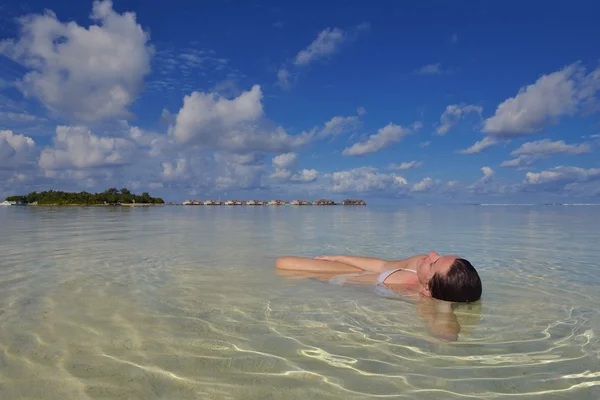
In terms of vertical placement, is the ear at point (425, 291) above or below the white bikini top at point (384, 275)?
below

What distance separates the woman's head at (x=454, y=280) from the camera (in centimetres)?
530

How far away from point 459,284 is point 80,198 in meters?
138

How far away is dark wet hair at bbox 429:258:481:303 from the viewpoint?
17.4ft

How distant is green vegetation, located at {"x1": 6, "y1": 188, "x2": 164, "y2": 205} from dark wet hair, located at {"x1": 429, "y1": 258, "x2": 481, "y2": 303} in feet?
445

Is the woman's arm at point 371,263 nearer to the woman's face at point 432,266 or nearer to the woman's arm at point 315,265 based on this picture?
the woman's arm at point 315,265

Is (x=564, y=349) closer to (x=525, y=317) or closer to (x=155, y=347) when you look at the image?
(x=525, y=317)

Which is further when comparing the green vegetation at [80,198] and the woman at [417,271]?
the green vegetation at [80,198]

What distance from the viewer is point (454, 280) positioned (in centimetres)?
532

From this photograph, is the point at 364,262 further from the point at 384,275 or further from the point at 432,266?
the point at 432,266

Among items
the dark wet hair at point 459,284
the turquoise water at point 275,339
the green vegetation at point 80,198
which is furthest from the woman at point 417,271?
the green vegetation at point 80,198

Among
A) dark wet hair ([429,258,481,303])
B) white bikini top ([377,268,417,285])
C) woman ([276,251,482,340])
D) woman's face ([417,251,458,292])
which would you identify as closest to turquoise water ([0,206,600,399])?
woman ([276,251,482,340])

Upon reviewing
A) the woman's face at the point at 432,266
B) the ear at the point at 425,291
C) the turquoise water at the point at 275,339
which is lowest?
the turquoise water at the point at 275,339

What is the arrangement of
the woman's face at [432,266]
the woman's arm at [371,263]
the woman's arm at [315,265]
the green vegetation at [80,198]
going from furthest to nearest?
the green vegetation at [80,198] < the woman's arm at [315,265] < the woman's arm at [371,263] < the woman's face at [432,266]

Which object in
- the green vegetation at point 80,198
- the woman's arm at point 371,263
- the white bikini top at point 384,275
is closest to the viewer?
the white bikini top at point 384,275
